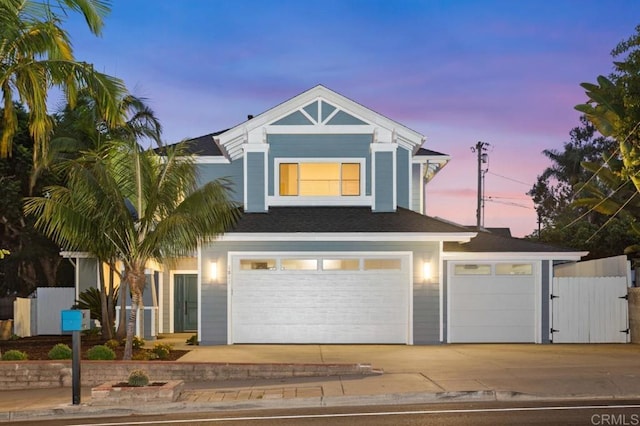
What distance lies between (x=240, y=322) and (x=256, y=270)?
60.2 inches

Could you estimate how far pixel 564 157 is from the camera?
59.6 meters

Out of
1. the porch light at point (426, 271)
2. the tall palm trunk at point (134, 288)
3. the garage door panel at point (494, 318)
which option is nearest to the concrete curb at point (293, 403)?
the tall palm trunk at point (134, 288)

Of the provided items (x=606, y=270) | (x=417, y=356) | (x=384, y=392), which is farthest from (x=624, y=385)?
(x=606, y=270)

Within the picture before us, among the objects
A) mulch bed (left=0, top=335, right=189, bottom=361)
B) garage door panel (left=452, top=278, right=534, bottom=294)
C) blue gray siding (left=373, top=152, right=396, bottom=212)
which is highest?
blue gray siding (left=373, top=152, right=396, bottom=212)

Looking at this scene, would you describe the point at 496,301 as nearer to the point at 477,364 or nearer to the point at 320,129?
the point at 477,364

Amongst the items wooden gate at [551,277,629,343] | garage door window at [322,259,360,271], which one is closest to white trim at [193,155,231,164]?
garage door window at [322,259,360,271]

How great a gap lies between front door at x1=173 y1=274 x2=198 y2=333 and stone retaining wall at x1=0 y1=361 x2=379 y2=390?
32.9ft

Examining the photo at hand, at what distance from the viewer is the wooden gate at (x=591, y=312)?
21312mm

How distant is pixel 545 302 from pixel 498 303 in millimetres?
1325

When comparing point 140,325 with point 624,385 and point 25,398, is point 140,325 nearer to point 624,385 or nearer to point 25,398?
point 25,398

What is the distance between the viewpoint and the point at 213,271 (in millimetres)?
21000

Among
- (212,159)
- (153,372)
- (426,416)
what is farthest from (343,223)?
(426,416)

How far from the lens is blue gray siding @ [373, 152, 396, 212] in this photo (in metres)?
22.4
